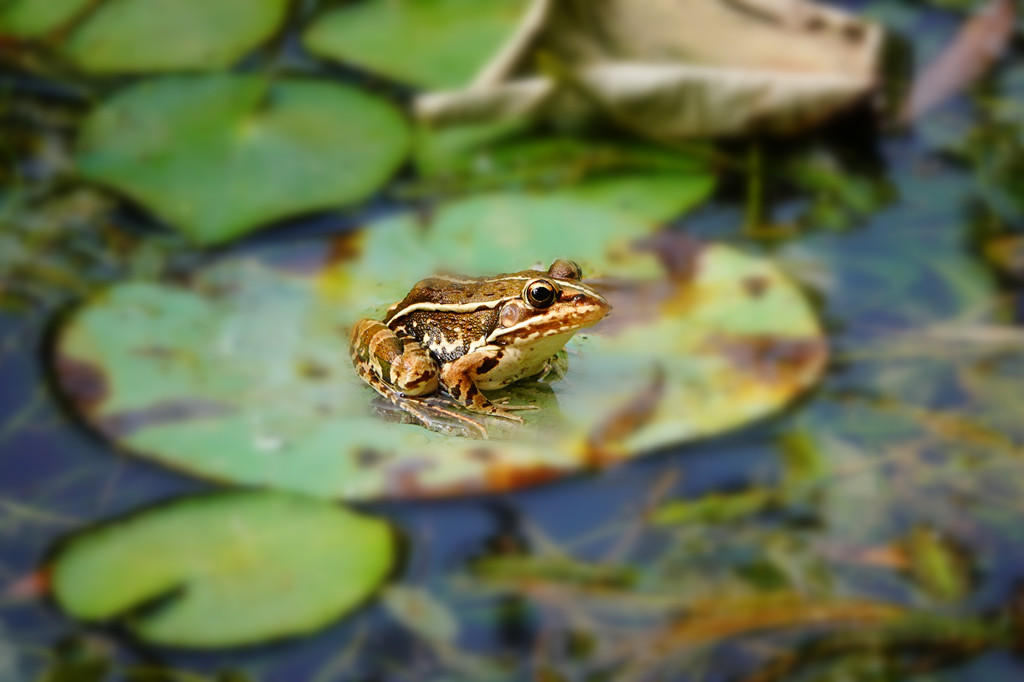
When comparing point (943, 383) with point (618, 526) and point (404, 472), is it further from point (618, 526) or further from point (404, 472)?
point (404, 472)

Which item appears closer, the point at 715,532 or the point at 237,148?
the point at 715,532

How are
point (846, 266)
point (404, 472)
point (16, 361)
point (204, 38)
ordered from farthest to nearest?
point (204, 38)
point (846, 266)
point (16, 361)
point (404, 472)

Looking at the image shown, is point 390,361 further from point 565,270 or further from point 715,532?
point 715,532

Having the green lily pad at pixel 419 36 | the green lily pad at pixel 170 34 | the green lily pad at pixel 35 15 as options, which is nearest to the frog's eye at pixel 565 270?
the green lily pad at pixel 419 36

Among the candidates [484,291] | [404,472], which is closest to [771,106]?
[404,472]

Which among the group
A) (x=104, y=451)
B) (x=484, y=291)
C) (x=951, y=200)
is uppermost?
(x=484, y=291)

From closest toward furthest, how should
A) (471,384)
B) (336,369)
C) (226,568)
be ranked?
(471,384), (336,369), (226,568)

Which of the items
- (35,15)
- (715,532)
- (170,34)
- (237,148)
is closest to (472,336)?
(715,532)

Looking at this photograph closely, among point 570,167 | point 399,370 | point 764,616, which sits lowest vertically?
point 764,616
